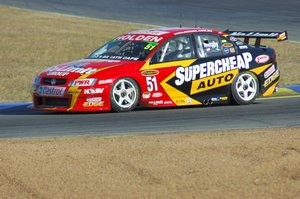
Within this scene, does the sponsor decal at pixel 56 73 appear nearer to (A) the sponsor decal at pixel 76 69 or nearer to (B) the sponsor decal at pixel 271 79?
(A) the sponsor decal at pixel 76 69

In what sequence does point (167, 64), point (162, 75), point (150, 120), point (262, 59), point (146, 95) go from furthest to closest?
point (262, 59)
point (167, 64)
point (162, 75)
point (146, 95)
point (150, 120)

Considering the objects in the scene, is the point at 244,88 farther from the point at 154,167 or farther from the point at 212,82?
the point at 154,167

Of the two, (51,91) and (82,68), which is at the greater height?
(82,68)

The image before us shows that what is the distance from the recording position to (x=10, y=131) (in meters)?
12.5

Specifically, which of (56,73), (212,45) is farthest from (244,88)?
(56,73)

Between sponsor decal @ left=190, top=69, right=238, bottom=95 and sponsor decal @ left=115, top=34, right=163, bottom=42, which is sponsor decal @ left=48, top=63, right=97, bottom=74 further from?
sponsor decal @ left=190, top=69, right=238, bottom=95

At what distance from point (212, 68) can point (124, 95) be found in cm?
168

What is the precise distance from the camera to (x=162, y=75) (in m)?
14.4

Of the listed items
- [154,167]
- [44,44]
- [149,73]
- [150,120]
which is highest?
[149,73]

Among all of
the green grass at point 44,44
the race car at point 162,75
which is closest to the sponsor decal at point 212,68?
the race car at point 162,75

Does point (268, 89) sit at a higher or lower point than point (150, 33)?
lower

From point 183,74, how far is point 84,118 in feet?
6.19

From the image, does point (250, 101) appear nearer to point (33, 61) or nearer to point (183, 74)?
point (183, 74)

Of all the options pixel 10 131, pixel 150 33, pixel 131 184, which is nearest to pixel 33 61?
pixel 150 33
